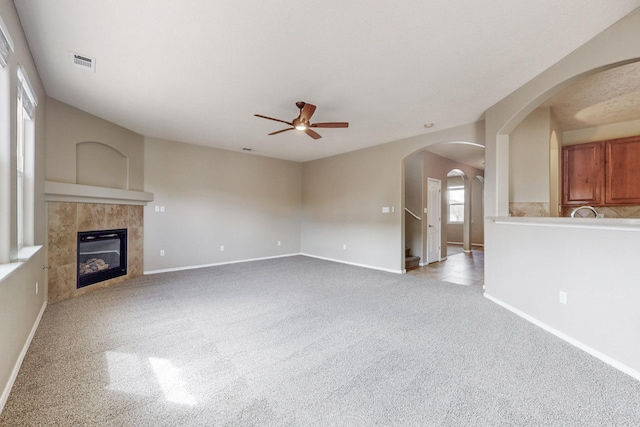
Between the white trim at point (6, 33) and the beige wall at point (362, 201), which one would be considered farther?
the beige wall at point (362, 201)

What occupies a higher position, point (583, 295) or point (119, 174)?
point (119, 174)

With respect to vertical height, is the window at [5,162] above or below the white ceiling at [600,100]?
below

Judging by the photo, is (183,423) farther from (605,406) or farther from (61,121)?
(61,121)

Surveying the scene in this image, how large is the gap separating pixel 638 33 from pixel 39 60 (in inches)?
208

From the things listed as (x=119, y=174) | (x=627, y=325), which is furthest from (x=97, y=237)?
(x=627, y=325)

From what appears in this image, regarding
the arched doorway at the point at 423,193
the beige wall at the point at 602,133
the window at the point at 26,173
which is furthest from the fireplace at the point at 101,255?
the beige wall at the point at 602,133

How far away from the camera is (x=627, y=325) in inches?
80.4

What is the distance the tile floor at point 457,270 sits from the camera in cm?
490

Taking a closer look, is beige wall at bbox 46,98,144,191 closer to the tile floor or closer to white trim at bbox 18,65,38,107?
white trim at bbox 18,65,38,107

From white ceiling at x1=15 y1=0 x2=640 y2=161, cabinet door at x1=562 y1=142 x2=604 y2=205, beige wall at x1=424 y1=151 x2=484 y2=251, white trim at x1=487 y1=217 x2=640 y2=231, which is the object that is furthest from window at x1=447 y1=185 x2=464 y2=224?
white trim at x1=487 y1=217 x2=640 y2=231

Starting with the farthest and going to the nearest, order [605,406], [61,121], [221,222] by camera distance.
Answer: [221,222] < [61,121] < [605,406]

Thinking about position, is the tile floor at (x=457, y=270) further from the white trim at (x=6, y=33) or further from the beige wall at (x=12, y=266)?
the white trim at (x=6, y=33)

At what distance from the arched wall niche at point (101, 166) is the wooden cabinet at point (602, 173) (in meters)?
7.75

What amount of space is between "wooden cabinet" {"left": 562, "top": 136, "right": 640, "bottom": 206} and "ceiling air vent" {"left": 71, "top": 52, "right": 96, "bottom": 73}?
6784 millimetres
